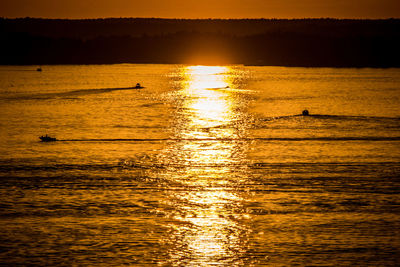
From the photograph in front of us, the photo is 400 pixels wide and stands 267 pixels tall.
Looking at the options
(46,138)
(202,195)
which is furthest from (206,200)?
(46,138)

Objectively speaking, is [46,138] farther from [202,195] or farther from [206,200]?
[206,200]

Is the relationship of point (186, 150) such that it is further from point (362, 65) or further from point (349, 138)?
point (362, 65)

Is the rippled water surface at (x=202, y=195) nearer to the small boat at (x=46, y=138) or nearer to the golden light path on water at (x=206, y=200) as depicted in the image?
the golden light path on water at (x=206, y=200)

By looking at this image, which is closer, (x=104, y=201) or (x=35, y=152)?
(x=104, y=201)

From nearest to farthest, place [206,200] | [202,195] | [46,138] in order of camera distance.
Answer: [206,200]
[202,195]
[46,138]

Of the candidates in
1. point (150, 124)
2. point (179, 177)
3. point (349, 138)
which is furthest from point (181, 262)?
point (150, 124)

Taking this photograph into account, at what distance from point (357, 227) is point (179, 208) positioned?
5736 millimetres

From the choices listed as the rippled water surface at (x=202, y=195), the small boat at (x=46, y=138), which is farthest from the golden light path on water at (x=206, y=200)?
the small boat at (x=46, y=138)

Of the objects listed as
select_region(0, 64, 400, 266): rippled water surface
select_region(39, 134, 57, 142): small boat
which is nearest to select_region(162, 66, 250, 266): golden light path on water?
select_region(0, 64, 400, 266): rippled water surface

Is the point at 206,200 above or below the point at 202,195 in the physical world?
below

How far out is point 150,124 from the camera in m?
46.5

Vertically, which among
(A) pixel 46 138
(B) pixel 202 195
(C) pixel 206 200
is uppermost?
(A) pixel 46 138

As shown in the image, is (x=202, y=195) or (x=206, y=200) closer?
(x=206, y=200)

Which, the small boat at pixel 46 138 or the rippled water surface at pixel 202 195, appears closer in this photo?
the rippled water surface at pixel 202 195
